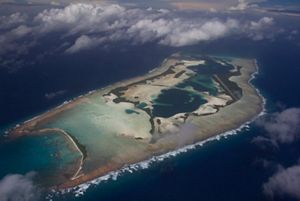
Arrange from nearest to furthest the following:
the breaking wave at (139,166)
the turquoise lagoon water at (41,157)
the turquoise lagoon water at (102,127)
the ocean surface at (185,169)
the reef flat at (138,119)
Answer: the ocean surface at (185,169)
the breaking wave at (139,166)
the turquoise lagoon water at (41,157)
the reef flat at (138,119)
the turquoise lagoon water at (102,127)

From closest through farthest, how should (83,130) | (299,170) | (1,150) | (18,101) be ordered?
(299,170) < (1,150) < (83,130) < (18,101)

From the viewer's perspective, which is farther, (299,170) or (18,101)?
(18,101)

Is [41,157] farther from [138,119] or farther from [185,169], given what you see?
[185,169]

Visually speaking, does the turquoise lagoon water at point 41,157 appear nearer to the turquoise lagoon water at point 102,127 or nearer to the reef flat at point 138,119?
the reef flat at point 138,119


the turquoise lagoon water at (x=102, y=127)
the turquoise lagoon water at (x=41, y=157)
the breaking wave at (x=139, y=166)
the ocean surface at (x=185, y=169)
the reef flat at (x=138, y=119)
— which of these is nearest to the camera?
the ocean surface at (x=185, y=169)

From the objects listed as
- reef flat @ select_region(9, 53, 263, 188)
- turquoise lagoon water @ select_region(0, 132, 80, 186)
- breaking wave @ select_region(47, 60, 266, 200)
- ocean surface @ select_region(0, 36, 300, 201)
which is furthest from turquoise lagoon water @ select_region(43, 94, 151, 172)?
ocean surface @ select_region(0, 36, 300, 201)

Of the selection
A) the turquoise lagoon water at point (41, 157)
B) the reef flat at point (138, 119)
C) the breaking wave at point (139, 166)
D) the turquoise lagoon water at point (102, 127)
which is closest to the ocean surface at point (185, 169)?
the turquoise lagoon water at point (41, 157)

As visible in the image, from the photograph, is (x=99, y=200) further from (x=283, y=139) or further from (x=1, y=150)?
(x=283, y=139)

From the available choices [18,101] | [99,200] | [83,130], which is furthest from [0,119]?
[99,200]

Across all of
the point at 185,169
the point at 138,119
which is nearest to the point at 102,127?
the point at 138,119
